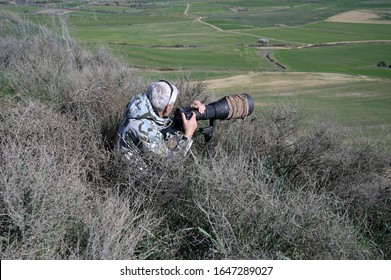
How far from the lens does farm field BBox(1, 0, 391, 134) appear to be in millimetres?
18734

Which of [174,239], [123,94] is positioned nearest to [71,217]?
[174,239]

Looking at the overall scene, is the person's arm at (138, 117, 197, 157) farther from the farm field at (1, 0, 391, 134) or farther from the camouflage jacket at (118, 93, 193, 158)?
the farm field at (1, 0, 391, 134)

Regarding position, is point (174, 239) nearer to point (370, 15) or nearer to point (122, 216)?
point (122, 216)

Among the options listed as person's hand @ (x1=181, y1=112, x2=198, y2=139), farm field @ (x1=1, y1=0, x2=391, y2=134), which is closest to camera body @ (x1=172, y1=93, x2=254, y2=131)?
person's hand @ (x1=181, y1=112, x2=198, y2=139)

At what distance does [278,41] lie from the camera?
1938 inches

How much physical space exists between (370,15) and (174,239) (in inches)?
2581

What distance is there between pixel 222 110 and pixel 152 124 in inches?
24.9

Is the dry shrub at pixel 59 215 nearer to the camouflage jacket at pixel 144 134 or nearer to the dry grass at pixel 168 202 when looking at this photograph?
the dry grass at pixel 168 202

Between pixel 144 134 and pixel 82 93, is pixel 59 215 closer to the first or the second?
pixel 144 134

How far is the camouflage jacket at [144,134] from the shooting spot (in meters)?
3.40

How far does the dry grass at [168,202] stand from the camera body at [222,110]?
39cm

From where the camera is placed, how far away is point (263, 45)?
4716 centimetres

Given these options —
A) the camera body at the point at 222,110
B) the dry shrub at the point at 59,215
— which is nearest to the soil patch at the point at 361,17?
the camera body at the point at 222,110

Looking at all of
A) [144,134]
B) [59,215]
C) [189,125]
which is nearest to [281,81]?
[189,125]
